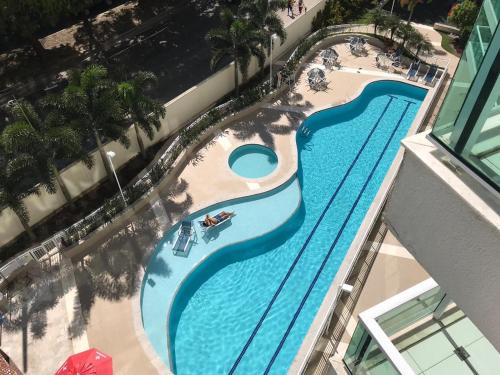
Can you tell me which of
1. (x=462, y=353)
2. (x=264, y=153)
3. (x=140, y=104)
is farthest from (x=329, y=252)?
(x=462, y=353)

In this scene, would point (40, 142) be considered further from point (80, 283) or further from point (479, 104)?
point (479, 104)

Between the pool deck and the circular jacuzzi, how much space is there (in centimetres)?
33

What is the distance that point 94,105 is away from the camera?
→ 17062 mm

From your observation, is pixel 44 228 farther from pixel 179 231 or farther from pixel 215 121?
pixel 215 121

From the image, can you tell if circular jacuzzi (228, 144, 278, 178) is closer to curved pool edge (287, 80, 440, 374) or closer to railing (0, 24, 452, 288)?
railing (0, 24, 452, 288)

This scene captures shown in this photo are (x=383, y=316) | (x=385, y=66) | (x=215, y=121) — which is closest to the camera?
(x=383, y=316)

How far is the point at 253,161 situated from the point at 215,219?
4669 mm

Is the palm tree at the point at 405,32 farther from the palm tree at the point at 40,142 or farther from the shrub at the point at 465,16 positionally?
the palm tree at the point at 40,142

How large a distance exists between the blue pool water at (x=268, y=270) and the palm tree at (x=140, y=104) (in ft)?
15.7

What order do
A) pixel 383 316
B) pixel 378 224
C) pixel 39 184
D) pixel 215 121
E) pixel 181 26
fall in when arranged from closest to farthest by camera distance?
pixel 383 316 → pixel 378 224 → pixel 39 184 → pixel 215 121 → pixel 181 26

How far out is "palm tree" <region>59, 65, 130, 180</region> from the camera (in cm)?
1659

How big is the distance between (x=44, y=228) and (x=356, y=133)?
16.2m

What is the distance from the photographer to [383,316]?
19.1 ft

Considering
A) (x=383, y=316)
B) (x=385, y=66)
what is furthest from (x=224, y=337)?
(x=385, y=66)
